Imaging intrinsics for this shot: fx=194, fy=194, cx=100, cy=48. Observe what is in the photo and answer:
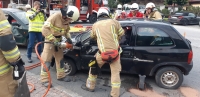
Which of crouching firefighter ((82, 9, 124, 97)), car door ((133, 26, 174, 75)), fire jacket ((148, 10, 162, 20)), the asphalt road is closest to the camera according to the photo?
crouching firefighter ((82, 9, 124, 97))

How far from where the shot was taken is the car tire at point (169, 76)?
4.25 meters

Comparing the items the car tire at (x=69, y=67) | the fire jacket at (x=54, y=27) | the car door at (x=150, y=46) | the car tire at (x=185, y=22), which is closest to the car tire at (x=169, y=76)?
the car door at (x=150, y=46)

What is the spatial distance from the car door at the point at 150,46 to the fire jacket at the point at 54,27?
1.61m

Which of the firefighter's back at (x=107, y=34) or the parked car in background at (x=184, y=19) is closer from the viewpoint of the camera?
the firefighter's back at (x=107, y=34)

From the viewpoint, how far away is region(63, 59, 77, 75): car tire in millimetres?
4688

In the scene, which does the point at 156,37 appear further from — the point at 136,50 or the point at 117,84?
the point at 117,84

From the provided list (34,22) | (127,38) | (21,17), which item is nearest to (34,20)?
(34,22)

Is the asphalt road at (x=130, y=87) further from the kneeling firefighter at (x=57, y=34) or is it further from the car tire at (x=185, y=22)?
the car tire at (x=185, y=22)

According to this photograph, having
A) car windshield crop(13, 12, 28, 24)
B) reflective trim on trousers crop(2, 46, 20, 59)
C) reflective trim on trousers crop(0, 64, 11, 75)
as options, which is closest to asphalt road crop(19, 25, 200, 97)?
reflective trim on trousers crop(0, 64, 11, 75)

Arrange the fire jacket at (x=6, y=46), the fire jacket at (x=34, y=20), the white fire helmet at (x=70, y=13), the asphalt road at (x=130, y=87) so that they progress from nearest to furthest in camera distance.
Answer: the fire jacket at (x=6, y=46)
the white fire helmet at (x=70, y=13)
the asphalt road at (x=130, y=87)
the fire jacket at (x=34, y=20)

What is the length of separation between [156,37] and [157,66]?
638 mm

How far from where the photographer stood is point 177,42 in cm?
418

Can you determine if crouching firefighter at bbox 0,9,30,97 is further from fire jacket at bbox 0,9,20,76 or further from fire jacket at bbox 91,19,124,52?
fire jacket at bbox 91,19,124,52

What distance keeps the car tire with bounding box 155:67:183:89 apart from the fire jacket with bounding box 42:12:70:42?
2.33 metres
